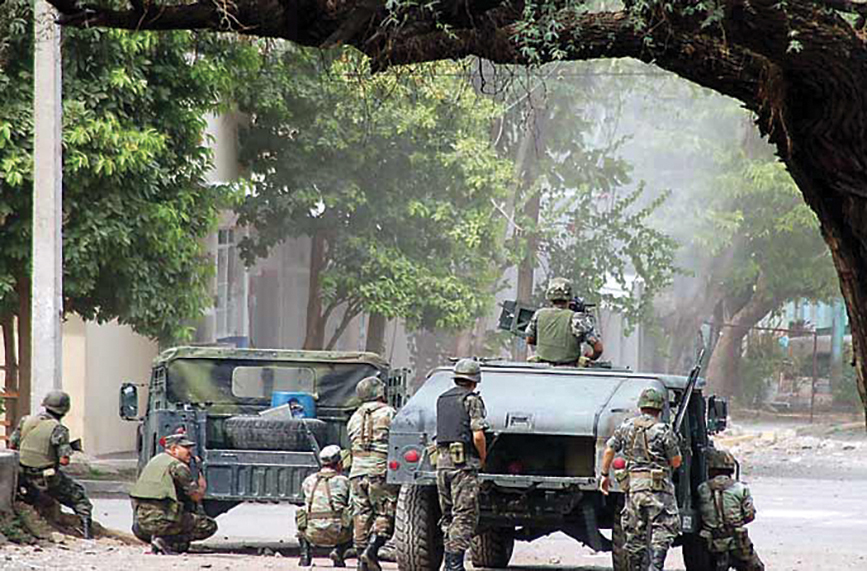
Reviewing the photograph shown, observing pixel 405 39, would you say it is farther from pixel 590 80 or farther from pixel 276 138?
pixel 590 80

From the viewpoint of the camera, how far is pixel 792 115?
7.80 metres

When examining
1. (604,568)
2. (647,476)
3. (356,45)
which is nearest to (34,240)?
(604,568)

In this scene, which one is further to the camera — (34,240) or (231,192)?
(231,192)

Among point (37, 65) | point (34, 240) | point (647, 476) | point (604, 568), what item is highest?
point (37, 65)

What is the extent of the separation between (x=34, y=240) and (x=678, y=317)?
29299 millimetres

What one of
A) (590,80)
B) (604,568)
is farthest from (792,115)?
(590,80)

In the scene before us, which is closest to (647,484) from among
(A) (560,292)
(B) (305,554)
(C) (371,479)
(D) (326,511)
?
(C) (371,479)

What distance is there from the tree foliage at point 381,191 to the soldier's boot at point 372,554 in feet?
51.7

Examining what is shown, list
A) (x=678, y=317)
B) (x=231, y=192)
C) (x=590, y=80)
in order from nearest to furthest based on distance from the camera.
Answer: (x=231, y=192) < (x=590, y=80) < (x=678, y=317)

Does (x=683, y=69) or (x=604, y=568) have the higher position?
(x=683, y=69)

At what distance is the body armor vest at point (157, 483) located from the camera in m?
14.4

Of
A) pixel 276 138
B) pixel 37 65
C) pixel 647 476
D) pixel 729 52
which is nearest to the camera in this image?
pixel 729 52

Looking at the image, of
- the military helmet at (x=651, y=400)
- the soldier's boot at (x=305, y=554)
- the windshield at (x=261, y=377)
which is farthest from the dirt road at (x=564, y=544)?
the military helmet at (x=651, y=400)

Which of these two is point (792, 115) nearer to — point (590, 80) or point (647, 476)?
point (647, 476)
